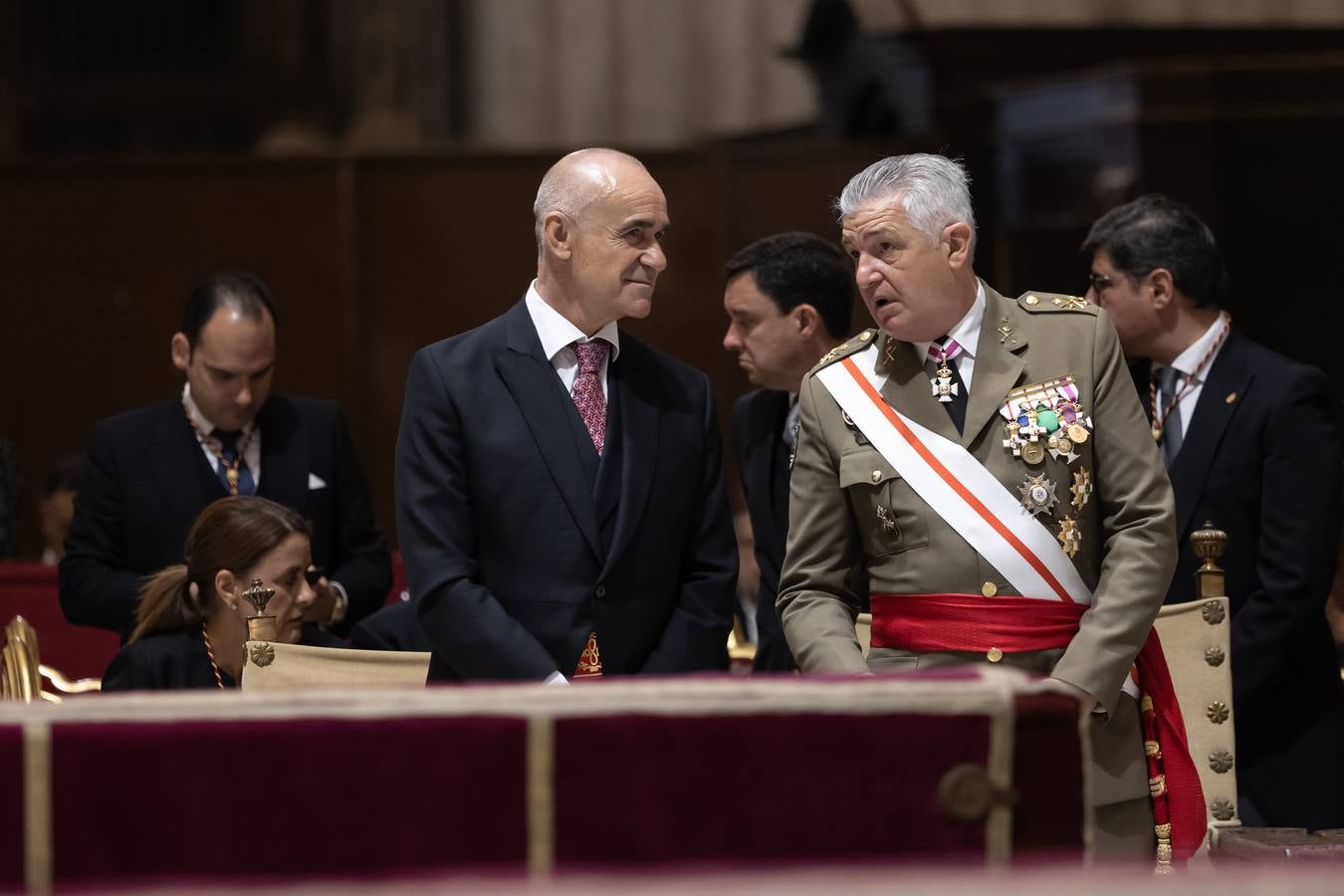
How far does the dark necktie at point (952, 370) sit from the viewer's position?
106 inches

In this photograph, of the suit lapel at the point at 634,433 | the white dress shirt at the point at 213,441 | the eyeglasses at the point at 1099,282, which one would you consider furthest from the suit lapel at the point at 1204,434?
the white dress shirt at the point at 213,441

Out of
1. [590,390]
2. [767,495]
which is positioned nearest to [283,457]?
[767,495]

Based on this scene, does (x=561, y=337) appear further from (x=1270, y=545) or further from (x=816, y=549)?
(x=1270, y=545)

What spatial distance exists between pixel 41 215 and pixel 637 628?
458 cm

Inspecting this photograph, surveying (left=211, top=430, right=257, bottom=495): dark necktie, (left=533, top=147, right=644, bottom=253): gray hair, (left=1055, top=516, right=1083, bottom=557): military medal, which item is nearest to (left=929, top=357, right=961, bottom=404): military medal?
(left=1055, top=516, right=1083, bottom=557): military medal

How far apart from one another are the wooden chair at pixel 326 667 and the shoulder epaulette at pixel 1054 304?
119 centimetres

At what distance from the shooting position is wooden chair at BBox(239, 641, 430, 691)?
317cm

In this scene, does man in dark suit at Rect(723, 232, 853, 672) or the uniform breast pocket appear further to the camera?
man in dark suit at Rect(723, 232, 853, 672)

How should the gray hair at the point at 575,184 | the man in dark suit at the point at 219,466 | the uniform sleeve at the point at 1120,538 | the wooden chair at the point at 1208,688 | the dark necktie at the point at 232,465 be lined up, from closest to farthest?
1. the uniform sleeve at the point at 1120,538
2. the gray hair at the point at 575,184
3. the wooden chair at the point at 1208,688
4. the man in dark suit at the point at 219,466
5. the dark necktie at the point at 232,465

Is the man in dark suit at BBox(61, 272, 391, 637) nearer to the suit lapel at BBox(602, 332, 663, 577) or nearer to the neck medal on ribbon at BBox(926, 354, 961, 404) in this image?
the suit lapel at BBox(602, 332, 663, 577)

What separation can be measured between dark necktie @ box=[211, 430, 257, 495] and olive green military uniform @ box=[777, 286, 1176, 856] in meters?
1.65

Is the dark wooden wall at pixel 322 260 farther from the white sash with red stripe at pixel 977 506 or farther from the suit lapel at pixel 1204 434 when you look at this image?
the white sash with red stripe at pixel 977 506

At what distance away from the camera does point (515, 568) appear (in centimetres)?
280

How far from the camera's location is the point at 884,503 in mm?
2635
